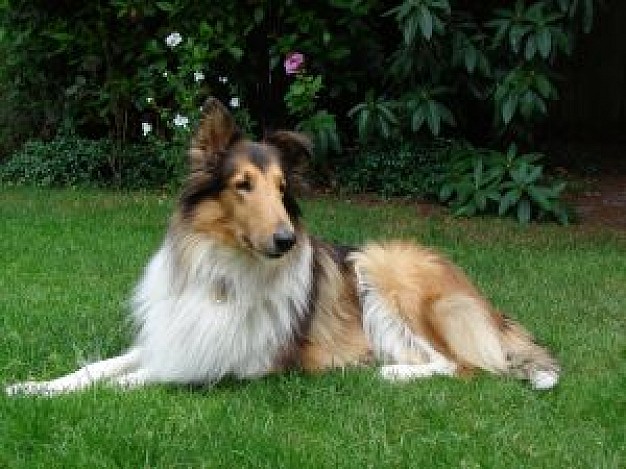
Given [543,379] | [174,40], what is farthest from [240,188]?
[174,40]

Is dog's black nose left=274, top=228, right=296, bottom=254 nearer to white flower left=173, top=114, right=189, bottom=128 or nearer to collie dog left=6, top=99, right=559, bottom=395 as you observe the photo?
collie dog left=6, top=99, right=559, bottom=395

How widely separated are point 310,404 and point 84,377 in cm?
95

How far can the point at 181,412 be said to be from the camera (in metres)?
3.84

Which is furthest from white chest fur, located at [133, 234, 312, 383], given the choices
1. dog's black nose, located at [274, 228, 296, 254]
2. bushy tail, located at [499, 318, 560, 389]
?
bushy tail, located at [499, 318, 560, 389]

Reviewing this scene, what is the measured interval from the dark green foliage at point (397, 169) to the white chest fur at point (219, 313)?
545cm

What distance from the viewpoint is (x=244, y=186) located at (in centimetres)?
414

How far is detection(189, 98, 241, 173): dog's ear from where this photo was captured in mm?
4230

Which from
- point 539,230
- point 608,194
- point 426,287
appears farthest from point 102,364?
point 608,194

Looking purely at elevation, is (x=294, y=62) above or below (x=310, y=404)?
above

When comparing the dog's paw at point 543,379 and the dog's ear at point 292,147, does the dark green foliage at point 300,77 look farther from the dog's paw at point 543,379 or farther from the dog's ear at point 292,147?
the dog's paw at point 543,379

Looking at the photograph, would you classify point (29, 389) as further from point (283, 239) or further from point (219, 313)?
point (283, 239)

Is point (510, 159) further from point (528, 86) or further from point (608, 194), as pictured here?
point (608, 194)

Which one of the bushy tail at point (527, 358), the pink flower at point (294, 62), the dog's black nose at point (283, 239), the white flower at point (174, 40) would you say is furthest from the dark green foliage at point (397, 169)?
the dog's black nose at point (283, 239)

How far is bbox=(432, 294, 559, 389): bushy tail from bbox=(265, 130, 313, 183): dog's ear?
94 centimetres
